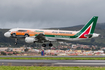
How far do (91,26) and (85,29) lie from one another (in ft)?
8.01

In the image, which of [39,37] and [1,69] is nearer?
[1,69]

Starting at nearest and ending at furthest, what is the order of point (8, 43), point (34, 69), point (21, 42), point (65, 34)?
point (34, 69) < point (65, 34) < point (8, 43) < point (21, 42)

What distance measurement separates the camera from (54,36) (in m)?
73.8

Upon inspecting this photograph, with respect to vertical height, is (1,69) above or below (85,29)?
below

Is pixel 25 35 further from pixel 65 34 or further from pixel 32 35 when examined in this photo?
pixel 65 34

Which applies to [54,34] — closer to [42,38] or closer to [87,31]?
[42,38]

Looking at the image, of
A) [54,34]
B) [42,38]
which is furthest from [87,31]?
[42,38]

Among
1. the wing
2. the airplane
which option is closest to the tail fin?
the airplane

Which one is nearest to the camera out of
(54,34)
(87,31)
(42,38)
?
(54,34)

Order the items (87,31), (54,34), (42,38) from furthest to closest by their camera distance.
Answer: (87,31)
(42,38)
(54,34)

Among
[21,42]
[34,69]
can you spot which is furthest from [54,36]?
[21,42]

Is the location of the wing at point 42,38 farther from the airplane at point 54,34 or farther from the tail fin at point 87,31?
the tail fin at point 87,31

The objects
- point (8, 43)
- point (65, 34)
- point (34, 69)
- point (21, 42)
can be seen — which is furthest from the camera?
point (21, 42)

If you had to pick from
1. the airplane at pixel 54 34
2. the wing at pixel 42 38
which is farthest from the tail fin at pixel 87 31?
the wing at pixel 42 38
